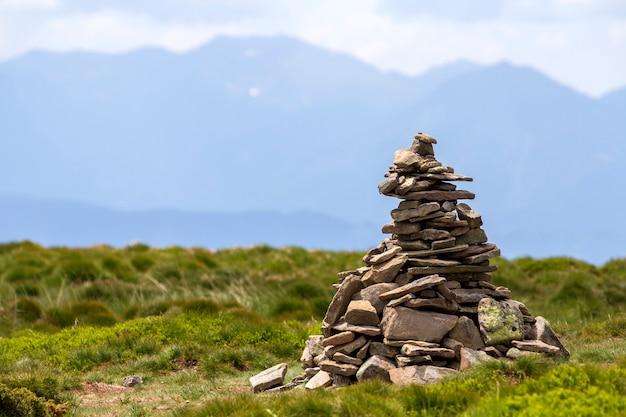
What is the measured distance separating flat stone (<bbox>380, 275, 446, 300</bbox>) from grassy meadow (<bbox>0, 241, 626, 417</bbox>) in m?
1.72

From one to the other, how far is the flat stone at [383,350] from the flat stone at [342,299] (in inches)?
38.2

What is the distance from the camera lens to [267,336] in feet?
65.9

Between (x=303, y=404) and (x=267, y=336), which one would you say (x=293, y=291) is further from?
(x=303, y=404)

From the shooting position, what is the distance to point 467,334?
45.4ft

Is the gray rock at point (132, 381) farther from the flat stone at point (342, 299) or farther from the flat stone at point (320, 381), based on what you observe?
the flat stone at point (342, 299)

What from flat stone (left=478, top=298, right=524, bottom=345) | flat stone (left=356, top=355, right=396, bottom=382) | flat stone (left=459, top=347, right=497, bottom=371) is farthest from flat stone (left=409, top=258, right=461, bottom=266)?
flat stone (left=356, top=355, right=396, bottom=382)

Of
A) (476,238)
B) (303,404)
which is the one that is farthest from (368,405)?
(476,238)

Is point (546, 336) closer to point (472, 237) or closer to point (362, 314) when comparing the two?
point (472, 237)

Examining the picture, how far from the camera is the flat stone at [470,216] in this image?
47.4 feet

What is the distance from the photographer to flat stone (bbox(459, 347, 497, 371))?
43.1ft

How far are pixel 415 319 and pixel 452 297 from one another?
2.64ft

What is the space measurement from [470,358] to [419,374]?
2.76ft

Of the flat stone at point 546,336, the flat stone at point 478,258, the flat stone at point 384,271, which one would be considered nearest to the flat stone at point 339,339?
the flat stone at point 384,271

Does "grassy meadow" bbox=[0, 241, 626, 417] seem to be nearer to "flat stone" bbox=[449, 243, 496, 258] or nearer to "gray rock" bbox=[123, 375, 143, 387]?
"gray rock" bbox=[123, 375, 143, 387]
